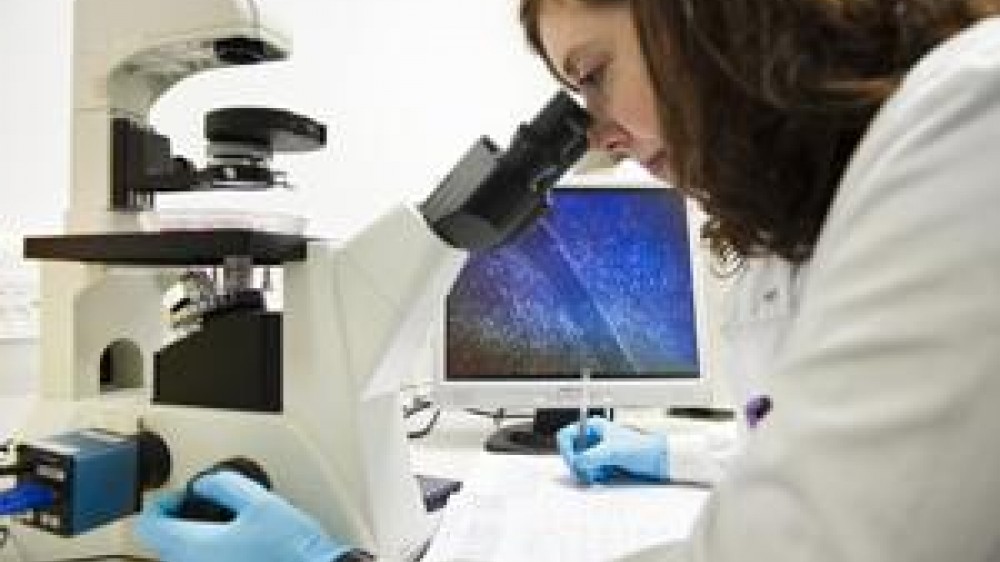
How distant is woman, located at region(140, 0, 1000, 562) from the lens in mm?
319

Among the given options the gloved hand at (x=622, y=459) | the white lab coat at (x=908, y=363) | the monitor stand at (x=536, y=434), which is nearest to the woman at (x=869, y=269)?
the white lab coat at (x=908, y=363)

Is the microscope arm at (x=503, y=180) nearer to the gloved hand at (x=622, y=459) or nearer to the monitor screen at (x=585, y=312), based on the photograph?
the gloved hand at (x=622, y=459)

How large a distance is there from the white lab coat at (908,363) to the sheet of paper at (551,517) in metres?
0.43

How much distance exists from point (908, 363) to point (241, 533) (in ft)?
1.83

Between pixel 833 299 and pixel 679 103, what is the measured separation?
0.69 ft

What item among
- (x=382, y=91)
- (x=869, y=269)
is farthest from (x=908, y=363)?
(x=382, y=91)

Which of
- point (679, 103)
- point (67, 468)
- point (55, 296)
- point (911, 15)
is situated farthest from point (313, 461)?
point (911, 15)

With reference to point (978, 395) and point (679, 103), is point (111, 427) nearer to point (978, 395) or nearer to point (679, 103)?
point (679, 103)

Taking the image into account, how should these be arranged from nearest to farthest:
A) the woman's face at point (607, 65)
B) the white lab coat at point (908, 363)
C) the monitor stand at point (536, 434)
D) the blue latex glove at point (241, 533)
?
the white lab coat at point (908, 363) → the woman's face at point (607, 65) → the blue latex glove at point (241, 533) → the monitor stand at point (536, 434)

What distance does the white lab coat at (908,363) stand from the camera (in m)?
Result: 0.32

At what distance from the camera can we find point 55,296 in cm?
97

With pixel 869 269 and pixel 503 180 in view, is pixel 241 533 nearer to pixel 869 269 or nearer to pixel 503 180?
pixel 503 180

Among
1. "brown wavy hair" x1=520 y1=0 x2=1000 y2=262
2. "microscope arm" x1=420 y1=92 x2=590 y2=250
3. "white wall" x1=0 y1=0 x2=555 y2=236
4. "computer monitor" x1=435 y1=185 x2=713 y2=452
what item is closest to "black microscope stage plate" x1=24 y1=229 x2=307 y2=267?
"microscope arm" x1=420 y1=92 x2=590 y2=250

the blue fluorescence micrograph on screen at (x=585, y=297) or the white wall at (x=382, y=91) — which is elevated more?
the white wall at (x=382, y=91)
